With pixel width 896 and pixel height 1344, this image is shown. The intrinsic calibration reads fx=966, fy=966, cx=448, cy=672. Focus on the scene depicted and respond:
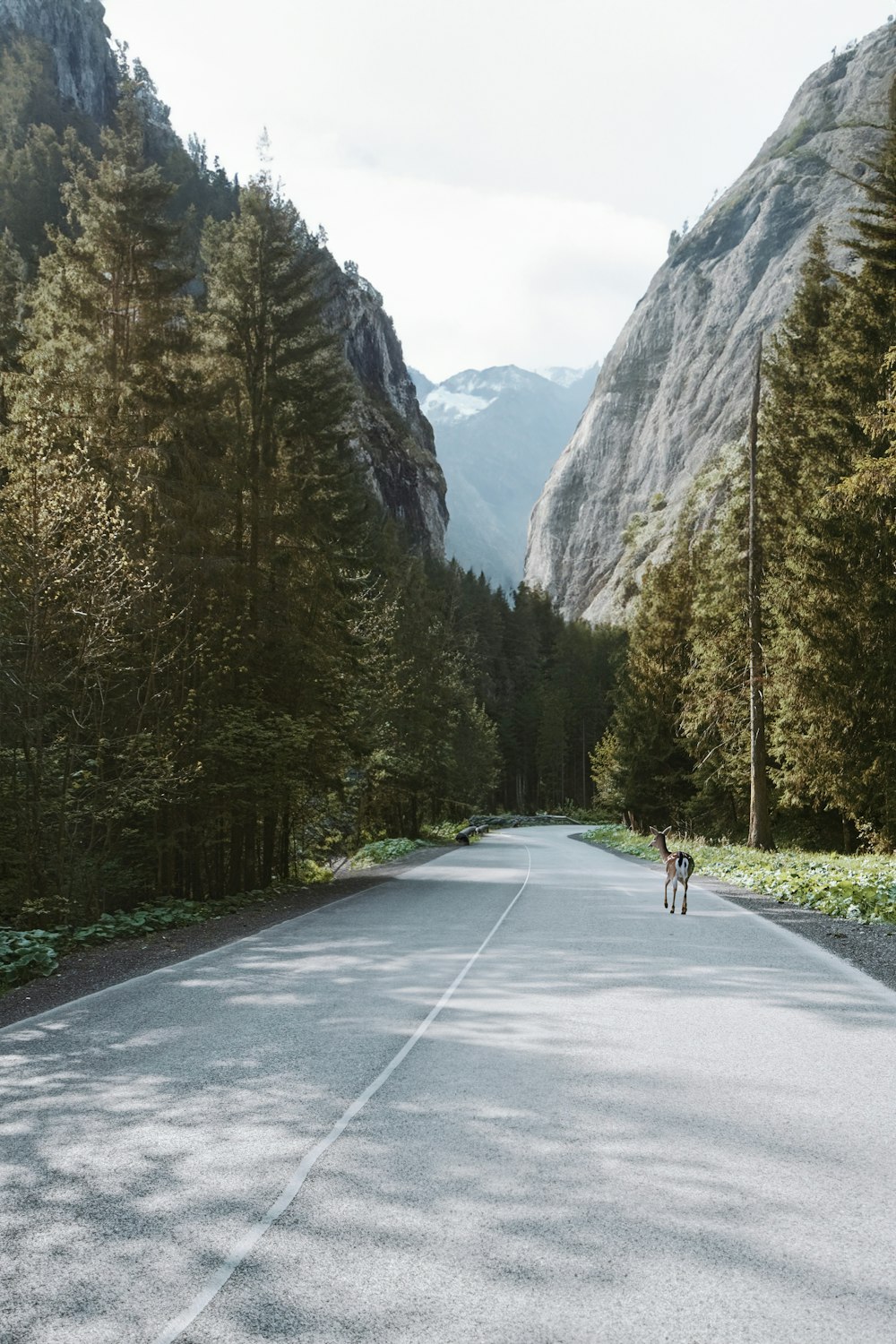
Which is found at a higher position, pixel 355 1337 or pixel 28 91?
pixel 28 91

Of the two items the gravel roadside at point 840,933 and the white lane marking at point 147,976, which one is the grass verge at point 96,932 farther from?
the gravel roadside at point 840,933

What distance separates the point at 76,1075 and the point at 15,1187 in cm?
200

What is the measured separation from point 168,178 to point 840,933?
106 m

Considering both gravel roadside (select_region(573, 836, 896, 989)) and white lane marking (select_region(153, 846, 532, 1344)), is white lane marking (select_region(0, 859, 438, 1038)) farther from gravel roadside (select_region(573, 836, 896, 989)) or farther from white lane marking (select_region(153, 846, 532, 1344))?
gravel roadside (select_region(573, 836, 896, 989))

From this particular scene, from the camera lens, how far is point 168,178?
97.7 meters

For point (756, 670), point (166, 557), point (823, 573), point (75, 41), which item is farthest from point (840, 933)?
point (75, 41)

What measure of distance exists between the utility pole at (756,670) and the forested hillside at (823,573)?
264 mm

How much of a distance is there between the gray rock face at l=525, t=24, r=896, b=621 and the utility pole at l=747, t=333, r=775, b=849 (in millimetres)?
73433

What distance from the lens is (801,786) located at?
24.6m

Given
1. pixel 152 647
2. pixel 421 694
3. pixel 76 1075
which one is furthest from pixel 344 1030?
pixel 421 694

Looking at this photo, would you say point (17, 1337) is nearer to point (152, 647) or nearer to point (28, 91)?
point (152, 647)

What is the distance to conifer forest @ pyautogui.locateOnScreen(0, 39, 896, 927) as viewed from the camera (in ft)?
45.7

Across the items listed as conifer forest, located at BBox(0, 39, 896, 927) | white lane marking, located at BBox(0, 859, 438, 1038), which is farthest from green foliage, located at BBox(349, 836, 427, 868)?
white lane marking, located at BBox(0, 859, 438, 1038)

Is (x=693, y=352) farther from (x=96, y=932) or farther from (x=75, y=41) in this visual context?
(x=96, y=932)
